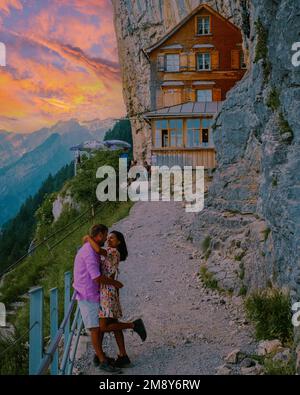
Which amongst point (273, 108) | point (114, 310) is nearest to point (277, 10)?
point (273, 108)

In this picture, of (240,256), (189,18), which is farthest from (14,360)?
(189,18)

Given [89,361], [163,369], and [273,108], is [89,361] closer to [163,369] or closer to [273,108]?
[163,369]

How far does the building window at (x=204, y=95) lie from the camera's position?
2916 centimetres

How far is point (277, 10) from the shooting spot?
27.3ft

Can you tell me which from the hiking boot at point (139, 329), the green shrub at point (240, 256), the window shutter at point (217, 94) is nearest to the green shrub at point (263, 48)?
the green shrub at point (240, 256)

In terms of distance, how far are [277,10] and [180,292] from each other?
18.8 ft

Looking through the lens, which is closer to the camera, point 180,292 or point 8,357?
point 8,357

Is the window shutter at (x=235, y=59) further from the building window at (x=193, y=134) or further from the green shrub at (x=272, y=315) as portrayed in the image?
the green shrub at (x=272, y=315)

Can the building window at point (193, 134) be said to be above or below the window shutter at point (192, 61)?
below

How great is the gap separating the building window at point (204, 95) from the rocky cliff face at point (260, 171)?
46.0 ft

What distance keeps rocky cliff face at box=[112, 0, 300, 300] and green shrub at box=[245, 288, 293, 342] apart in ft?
0.79

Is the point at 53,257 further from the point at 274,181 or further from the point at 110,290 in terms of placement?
the point at 110,290

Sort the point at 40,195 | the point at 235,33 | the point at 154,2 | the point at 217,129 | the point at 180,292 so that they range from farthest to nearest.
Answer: the point at 40,195 < the point at 154,2 < the point at 235,33 < the point at 217,129 < the point at 180,292

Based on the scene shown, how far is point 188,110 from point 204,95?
422cm
